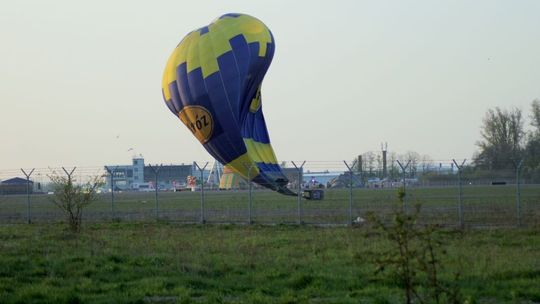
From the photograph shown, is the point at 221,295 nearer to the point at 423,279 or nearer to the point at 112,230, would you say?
the point at 423,279

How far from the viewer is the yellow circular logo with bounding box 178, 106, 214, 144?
111 feet

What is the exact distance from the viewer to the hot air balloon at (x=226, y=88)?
33.0 metres

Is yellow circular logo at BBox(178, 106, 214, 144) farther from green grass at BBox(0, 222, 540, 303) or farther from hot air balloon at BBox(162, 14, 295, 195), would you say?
green grass at BBox(0, 222, 540, 303)

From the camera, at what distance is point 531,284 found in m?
10.1

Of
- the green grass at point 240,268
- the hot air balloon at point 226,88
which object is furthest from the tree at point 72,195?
the hot air balloon at point 226,88

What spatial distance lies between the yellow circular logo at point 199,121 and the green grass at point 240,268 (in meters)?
15.4

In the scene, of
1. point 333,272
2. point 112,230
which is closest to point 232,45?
point 112,230

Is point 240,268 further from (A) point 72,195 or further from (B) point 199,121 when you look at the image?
(B) point 199,121

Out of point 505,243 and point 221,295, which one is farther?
point 505,243

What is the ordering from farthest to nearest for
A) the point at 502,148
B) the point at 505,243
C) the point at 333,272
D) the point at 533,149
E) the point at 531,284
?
the point at 502,148 → the point at 533,149 → the point at 505,243 → the point at 333,272 → the point at 531,284

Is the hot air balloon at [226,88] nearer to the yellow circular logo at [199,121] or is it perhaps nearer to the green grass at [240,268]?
the yellow circular logo at [199,121]

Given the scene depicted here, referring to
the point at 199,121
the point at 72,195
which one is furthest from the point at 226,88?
the point at 72,195

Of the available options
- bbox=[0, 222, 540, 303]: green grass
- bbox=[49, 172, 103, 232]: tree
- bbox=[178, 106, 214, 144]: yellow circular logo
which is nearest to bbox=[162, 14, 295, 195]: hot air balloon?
bbox=[178, 106, 214, 144]: yellow circular logo

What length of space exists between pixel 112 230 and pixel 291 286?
12.2 metres
